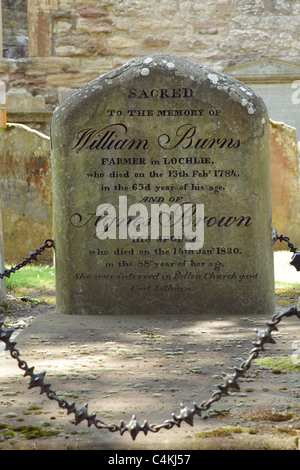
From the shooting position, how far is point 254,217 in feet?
12.0

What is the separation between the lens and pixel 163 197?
371 cm

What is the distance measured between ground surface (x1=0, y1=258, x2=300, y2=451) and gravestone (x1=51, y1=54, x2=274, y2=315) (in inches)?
7.2

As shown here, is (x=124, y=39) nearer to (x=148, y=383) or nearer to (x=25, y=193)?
(x=25, y=193)

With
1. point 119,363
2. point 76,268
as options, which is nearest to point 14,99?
point 76,268

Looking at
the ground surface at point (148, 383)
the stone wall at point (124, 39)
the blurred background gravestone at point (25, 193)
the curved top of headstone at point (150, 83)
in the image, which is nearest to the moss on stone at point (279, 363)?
the ground surface at point (148, 383)

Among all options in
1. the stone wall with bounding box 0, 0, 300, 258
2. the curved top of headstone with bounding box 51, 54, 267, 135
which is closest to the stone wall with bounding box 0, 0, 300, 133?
the stone wall with bounding box 0, 0, 300, 258

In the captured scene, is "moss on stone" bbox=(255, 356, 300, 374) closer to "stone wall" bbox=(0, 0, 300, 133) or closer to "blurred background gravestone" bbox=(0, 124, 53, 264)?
"blurred background gravestone" bbox=(0, 124, 53, 264)

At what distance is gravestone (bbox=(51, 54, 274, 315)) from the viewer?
12.0 ft

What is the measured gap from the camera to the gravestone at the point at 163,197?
3.67m

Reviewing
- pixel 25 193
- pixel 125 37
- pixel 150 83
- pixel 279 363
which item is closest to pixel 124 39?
pixel 125 37

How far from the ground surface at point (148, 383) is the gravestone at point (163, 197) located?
0.18 m

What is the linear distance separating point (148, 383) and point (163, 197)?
5.29 ft

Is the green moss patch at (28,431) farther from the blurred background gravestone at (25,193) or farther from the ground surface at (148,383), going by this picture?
the blurred background gravestone at (25,193)
